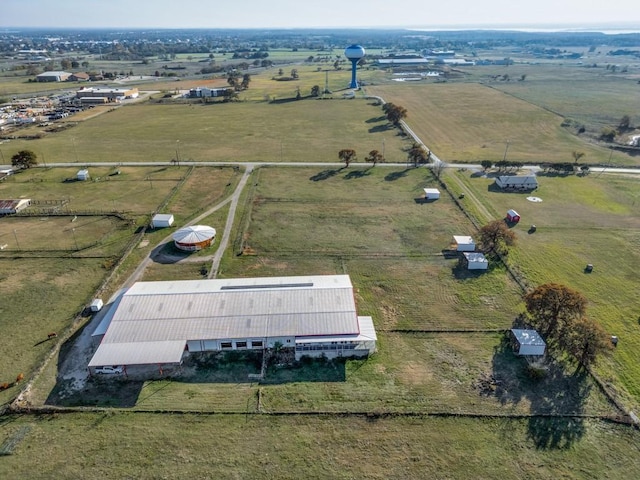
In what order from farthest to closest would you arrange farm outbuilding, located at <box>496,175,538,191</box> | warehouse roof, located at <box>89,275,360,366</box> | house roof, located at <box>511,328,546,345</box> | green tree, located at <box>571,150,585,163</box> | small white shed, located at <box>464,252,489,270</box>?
green tree, located at <box>571,150,585,163</box> < farm outbuilding, located at <box>496,175,538,191</box> < small white shed, located at <box>464,252,489,270</box> < house roof, located at <box>511,328,546,345</box> < warehouse roof, located at <box>89,275,360,366</box>

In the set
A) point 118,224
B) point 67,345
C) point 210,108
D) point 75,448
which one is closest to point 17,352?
point 67,345

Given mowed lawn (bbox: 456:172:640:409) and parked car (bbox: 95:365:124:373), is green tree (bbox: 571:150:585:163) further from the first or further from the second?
parked car (bbox: 95:365:124:373)

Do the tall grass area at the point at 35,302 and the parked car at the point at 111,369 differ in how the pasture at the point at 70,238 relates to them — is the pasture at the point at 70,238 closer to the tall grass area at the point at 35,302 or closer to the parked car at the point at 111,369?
the tall grass area at the point at 35,302

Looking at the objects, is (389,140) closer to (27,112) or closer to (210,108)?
(210,108)

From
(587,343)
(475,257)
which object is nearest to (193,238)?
(475,257)

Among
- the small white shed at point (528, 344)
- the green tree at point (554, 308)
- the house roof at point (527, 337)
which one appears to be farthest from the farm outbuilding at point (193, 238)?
the green tree at point (554, 308)

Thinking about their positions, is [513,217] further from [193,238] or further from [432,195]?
[193,238]

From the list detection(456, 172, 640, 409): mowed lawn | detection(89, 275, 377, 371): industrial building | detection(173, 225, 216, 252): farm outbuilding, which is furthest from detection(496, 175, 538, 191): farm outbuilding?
detection(173, 225, 216, 252): farm outbuilding

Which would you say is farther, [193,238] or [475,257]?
[193,238]
